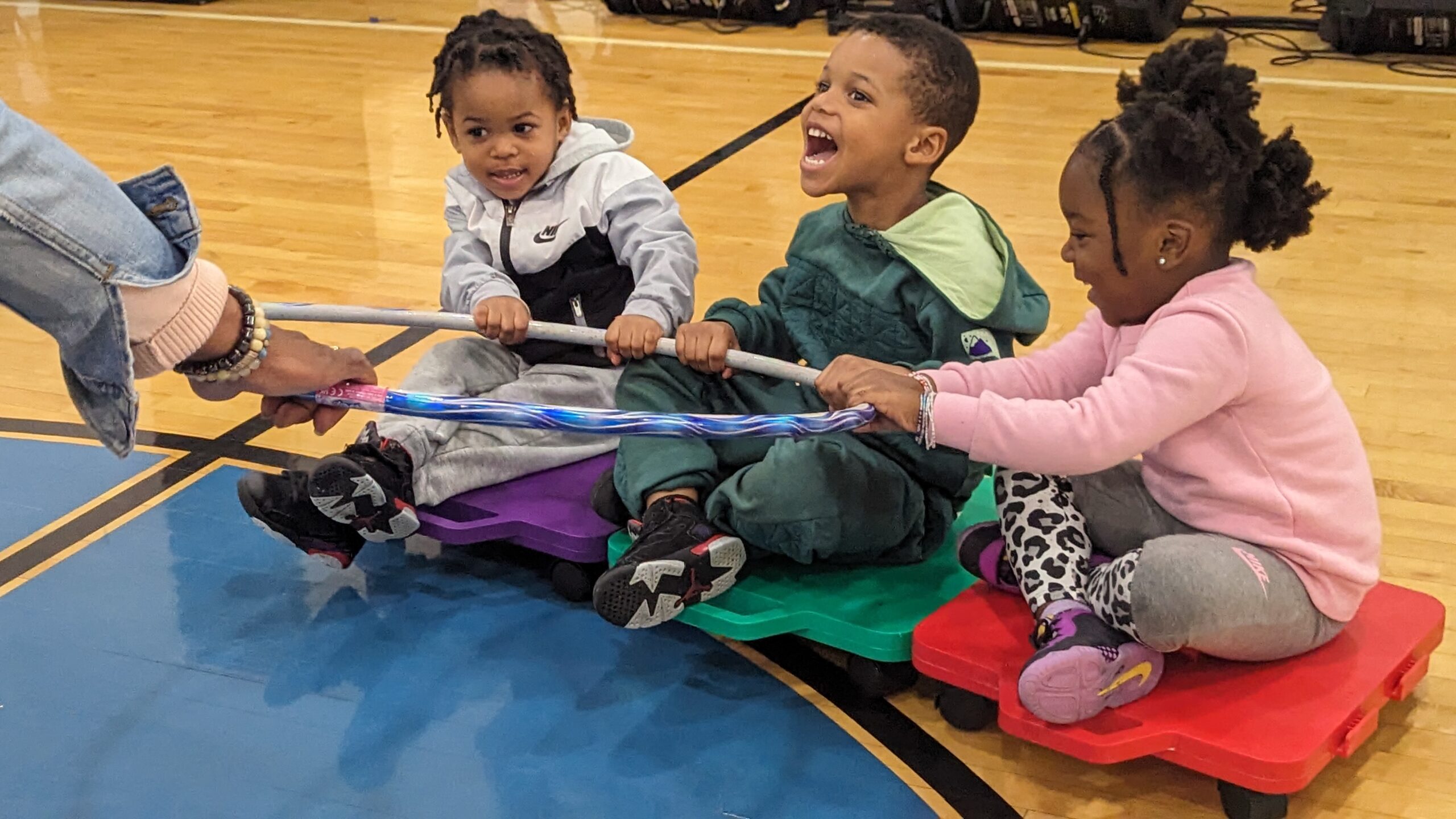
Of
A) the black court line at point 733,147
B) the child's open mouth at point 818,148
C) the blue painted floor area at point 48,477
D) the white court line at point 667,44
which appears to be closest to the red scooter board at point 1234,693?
the child's open mouth at point 818,148

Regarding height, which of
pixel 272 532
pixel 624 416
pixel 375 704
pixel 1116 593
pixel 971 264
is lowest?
pixel 375 704

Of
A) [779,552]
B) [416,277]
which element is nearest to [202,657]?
[779,552]

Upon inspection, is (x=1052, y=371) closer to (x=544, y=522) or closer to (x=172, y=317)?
(x=544, y=522)

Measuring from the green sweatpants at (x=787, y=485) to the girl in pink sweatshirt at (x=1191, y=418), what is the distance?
166mm

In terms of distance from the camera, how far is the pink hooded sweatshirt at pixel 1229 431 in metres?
1.43

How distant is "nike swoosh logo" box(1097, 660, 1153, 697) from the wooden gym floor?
5.3 inches

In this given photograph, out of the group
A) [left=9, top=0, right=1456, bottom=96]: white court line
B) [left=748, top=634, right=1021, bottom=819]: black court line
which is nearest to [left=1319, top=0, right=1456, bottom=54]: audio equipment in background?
[left=9, top=0, right=1456, bottom=96]: white court line

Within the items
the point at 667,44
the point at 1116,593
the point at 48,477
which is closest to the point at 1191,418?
the point at 1116,593

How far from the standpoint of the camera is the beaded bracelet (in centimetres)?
153

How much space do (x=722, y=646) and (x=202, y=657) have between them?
62cm

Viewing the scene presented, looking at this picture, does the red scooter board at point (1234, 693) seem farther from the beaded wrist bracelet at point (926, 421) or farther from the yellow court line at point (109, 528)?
the yellow court line at point (109, 528)

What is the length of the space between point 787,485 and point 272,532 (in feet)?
2.13

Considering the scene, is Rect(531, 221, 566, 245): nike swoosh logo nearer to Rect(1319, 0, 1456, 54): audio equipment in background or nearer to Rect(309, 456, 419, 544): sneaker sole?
Rect(309, 456, 419, 544): sneaker sole

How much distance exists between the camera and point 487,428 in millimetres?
2006
